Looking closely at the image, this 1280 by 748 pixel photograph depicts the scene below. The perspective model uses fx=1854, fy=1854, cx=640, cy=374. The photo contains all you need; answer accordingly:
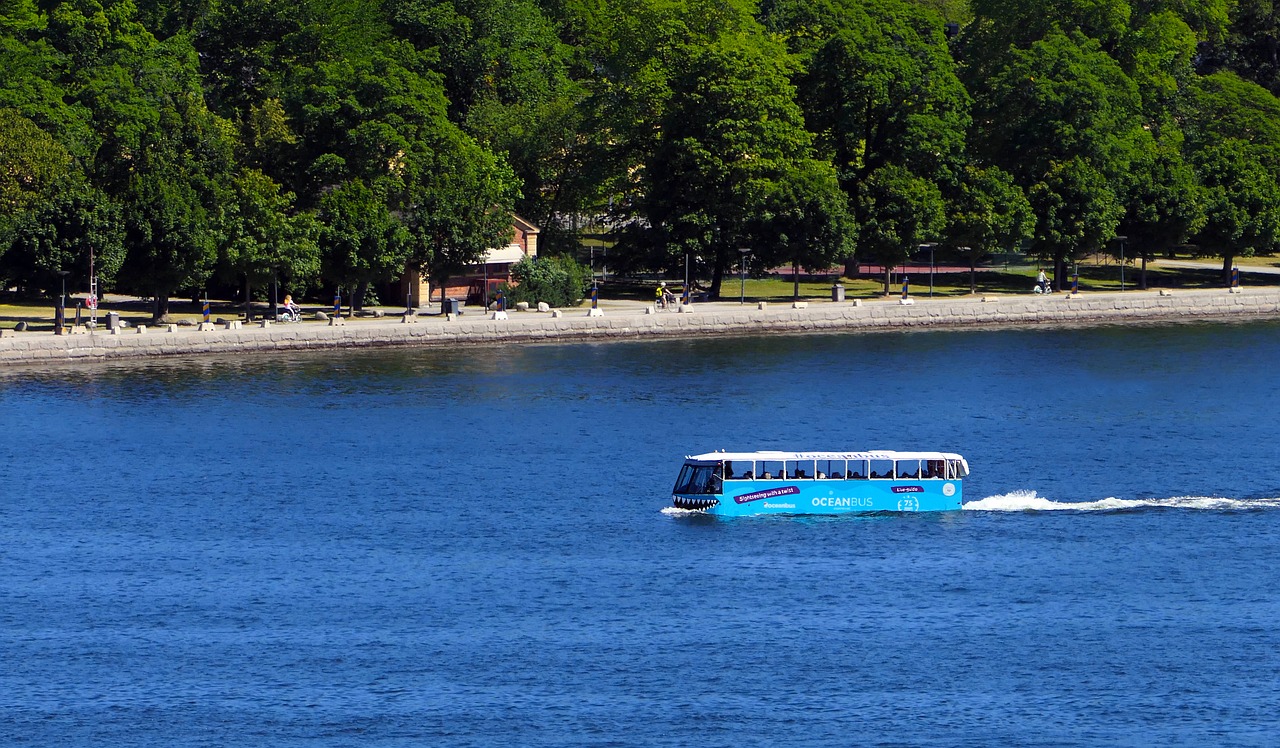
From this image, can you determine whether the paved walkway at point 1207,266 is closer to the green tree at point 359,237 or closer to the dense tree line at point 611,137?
the dense tree line at point 611,137

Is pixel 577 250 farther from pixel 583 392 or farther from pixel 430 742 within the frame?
pixel 430 742

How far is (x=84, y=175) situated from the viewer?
11194cm

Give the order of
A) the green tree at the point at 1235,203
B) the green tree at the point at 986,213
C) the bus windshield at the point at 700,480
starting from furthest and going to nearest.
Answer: the green tree at the point at 1235,203, the green tree at the point at 986,213, the bus windshield at the point at 700,480

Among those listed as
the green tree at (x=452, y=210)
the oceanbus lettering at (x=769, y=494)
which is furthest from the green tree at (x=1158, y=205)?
the oceanbus lettering at (x=769, y=494)

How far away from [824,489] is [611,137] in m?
68.4

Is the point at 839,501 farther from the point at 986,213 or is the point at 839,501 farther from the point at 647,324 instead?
the point at 986,213

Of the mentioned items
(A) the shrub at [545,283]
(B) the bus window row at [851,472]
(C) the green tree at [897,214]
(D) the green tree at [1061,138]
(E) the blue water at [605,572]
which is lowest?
(E) the blue water at [605,572]

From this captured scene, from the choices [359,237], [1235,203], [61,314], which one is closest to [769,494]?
[359,237]

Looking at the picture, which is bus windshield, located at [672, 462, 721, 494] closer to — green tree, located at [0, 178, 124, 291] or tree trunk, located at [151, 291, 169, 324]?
green tree, located at [0, 178, 124, 291]

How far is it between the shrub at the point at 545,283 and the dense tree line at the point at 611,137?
3.11m

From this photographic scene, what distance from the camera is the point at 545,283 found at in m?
123

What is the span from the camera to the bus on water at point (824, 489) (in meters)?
66.9

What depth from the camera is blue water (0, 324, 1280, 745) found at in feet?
160

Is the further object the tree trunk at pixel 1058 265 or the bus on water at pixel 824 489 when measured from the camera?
the tree trunk at pixel 1058 265
